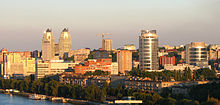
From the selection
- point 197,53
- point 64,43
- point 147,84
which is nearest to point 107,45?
point 64,43

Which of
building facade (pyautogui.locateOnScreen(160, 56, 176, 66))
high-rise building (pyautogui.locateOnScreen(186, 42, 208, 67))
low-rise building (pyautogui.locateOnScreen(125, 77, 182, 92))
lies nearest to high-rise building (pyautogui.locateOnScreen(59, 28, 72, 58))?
building facade (pyautogui.locateOnScreen(160, 56, 176, 66))

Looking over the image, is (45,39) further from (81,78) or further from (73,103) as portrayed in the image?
(73,103)

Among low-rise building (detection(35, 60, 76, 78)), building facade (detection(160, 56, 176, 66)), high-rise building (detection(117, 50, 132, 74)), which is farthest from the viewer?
building facade (detection(160, 56, 176, 66))

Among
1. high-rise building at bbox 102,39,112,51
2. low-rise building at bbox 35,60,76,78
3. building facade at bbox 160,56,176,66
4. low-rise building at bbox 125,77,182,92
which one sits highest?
high-rise building at bbox 102,39,112,51

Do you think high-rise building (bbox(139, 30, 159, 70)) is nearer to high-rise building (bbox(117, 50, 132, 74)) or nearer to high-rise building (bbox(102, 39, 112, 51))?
high-rise building (bbox(117, 50, 132, 74))

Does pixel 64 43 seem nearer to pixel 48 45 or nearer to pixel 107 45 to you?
pixel 48 45

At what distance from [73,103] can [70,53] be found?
9359 centimetres

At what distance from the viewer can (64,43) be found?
15125 cm

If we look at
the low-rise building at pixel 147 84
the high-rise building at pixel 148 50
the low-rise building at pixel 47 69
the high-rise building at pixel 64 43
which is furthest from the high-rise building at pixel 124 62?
the high-rise building at pixel 64 43

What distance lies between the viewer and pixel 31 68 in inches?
4385

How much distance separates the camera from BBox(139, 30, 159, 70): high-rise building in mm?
77438

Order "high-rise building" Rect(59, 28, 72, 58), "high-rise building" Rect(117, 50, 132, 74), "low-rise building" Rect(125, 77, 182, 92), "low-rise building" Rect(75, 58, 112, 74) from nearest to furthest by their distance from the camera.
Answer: "low-rise building" Rect(125, 77, 182, 92) < "low-rise building" Rect(75, 58, 112, 74) < "high-rise building" Rect(117, 50, 132, 74) < "high-rise building" Rect(59, 28, 72, 58)

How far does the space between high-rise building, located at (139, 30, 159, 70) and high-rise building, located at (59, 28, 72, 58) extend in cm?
7443

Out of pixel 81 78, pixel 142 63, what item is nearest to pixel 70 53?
pixel 142 63
